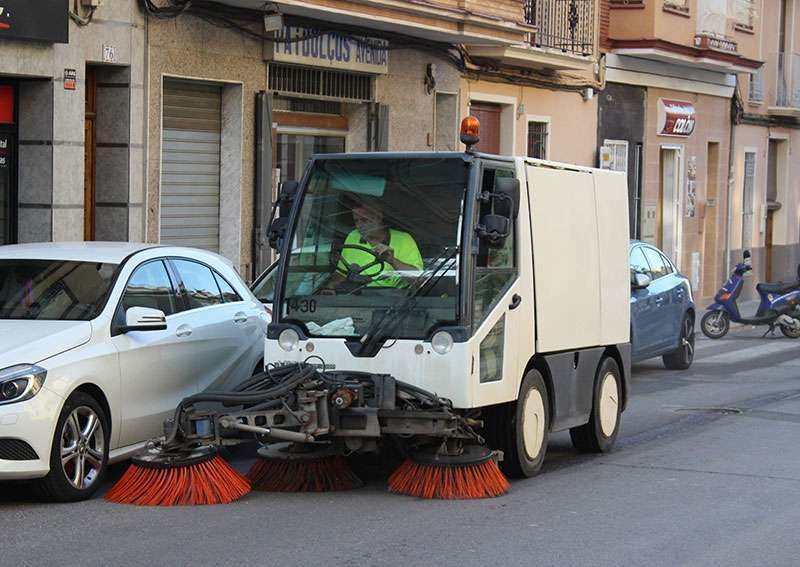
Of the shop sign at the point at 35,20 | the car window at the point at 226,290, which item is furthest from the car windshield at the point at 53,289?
the shop sign at the point at 35,20

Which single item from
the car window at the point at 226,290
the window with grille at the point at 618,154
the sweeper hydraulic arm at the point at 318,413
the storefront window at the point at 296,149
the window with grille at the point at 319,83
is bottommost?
the sweeper hydraulic arm at the point at 318,413

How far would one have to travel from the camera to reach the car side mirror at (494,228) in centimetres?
988

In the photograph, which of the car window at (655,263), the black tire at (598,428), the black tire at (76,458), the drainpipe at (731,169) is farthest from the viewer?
the drainpipe at (731,169)

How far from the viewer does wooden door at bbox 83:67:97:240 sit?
56.1 feet

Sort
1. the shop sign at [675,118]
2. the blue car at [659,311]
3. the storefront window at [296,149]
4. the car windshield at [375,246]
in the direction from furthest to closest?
the shop sign at [675,118] → the storefront window at [296,149] → the blue car at [659,311] → the car windshield at [375,246]

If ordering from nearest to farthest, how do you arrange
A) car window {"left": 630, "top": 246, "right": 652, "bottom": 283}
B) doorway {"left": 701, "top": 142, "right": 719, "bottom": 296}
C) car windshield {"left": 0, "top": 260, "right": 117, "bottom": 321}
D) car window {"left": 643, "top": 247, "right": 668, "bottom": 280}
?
car windshield {"left": 0, "top": 260, "right": 117, "bottom": 321}, car window {"left": 630, "top": 246, "right": 652, "bottom": 283}, car window {"left": 643, "top": 247, "right": 668, "bottom": 280}, doorway {"left": 701, "top": 142, "right": 719, "bottom": 296}

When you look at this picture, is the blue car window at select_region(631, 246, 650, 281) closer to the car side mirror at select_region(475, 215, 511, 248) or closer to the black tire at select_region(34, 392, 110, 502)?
the car side mirror at select_region(475, 215, 511, 248)

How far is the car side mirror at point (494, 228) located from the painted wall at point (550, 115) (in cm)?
1408

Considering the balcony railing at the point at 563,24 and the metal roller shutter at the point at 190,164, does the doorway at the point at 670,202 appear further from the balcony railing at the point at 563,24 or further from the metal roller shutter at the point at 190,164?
the metal roller shutter at the point at 190,164

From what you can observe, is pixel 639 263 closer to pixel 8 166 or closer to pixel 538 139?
pixel 8 166

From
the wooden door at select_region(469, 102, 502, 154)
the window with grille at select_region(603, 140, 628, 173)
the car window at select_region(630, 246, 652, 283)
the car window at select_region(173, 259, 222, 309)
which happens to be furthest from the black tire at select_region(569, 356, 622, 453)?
the window with grille at select_region(603, 140, 628, 173)

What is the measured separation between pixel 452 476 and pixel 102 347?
2315 mm

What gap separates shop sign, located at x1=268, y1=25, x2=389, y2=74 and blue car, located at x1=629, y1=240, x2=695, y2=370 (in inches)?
179

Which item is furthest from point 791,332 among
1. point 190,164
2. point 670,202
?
point 190,164
